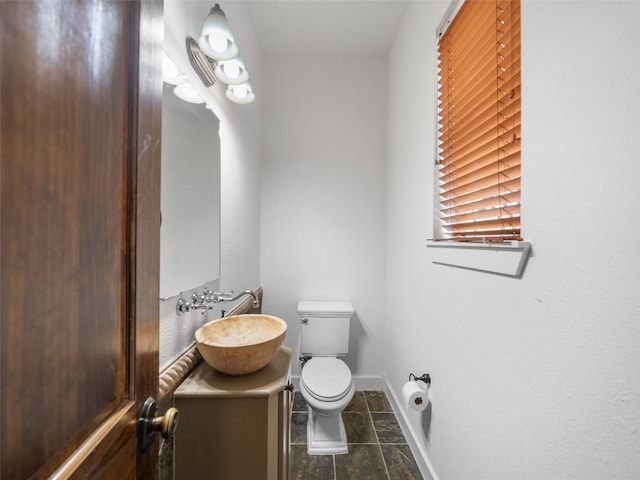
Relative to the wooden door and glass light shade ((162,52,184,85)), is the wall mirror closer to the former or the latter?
glass light shade ((162,52,184,85))

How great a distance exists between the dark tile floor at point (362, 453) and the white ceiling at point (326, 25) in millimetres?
2797

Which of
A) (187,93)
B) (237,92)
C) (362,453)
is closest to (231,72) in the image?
(237,92)

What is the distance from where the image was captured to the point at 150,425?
1.66ft

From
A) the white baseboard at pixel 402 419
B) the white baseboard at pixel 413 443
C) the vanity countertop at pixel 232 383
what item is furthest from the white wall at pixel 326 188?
the vanity countertop at pixel 232 383

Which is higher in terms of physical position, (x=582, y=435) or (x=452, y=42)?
(x=452, y=42)

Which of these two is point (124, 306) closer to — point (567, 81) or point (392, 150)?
point (567, 81)

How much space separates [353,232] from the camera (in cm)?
212

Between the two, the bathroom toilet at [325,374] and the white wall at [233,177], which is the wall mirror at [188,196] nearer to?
the white wall at [233,177]

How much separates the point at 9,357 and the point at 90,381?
0.14 metres

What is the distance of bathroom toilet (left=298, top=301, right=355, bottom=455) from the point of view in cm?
146

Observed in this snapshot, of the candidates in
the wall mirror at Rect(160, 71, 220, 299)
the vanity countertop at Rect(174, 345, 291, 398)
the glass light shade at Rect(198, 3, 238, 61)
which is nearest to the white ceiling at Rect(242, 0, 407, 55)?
the glass light shade at Rect(198, 3, 238, 61)

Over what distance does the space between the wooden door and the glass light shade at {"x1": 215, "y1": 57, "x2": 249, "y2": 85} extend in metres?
0.74

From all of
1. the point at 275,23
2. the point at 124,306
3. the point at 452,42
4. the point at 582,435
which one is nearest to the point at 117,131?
the point at 124,306

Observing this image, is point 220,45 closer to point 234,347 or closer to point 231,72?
point 231,72
